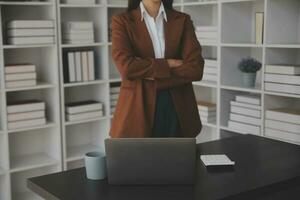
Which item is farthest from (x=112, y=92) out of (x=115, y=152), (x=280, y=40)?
(x=115, y=152)

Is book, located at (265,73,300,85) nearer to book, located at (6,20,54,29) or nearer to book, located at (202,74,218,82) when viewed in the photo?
book, located at (202,74,218,82)

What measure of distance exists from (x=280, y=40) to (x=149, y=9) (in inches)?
52.3

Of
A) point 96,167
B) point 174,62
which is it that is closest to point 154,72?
point 174,62

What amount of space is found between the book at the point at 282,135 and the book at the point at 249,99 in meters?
0.24

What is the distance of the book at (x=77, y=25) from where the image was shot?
3674 mm

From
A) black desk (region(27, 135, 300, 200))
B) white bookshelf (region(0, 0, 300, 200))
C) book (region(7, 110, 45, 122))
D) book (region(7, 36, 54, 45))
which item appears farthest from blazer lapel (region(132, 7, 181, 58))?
book (region(7, 110, 45, 122))

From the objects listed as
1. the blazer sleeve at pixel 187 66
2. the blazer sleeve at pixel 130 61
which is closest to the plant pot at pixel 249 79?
the blazer sleeve at pixel 187 66

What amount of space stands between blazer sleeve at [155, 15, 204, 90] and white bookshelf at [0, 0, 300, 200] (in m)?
0.95

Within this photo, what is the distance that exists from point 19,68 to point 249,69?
1.77 m

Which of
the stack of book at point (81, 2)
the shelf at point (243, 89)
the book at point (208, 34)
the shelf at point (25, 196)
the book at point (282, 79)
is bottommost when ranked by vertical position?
the shelf at point (25, 196)

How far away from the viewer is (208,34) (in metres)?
3.75

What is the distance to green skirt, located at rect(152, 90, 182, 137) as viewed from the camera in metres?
2.38

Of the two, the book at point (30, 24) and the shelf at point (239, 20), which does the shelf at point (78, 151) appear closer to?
the book at point (30, 24)

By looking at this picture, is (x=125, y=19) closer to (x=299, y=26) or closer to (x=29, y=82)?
(x=29, y=82)
